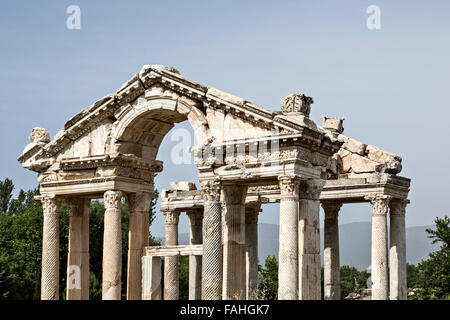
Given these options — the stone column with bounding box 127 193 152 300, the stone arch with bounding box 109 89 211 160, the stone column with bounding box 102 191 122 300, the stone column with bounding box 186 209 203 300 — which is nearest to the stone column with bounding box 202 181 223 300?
the stone arch with bounding box 109 89 211 160

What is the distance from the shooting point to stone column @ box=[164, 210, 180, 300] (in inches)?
1302

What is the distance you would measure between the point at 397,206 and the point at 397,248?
166 cm

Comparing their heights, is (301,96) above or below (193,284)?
above

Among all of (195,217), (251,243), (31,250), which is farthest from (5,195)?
(251,243)

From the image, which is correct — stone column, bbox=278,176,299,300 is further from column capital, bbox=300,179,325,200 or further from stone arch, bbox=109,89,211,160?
stone arch, bbox=109,89,211,160

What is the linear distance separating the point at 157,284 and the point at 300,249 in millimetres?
5763

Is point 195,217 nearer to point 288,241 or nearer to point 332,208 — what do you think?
point 332,208

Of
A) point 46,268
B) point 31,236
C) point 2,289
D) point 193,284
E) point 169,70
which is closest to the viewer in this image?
point 169,70

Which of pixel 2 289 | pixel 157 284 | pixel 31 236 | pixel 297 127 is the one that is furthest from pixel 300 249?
pixel 31 236

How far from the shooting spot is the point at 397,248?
103 ft

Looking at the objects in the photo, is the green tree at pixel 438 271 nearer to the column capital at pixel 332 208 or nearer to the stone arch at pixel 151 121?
the column capital at pixel 332 208

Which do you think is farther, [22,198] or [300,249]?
[22,198]

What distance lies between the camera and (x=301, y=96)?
24781 mm
